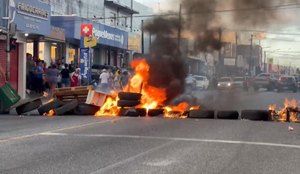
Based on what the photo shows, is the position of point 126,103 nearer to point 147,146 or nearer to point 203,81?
point 147,146

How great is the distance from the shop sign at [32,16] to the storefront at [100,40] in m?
5.17

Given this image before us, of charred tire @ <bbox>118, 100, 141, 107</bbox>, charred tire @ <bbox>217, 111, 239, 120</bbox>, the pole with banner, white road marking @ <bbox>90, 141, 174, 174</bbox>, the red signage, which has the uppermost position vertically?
the red signage

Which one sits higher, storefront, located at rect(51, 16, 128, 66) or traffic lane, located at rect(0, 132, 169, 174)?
storefront, located at rect(51, 16, 128, 66)

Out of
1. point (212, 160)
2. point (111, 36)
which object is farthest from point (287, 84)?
point (212, 160)

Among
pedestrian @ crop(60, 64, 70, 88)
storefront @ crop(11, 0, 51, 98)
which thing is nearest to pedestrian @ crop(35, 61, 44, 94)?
storefront @ crop(11, 0, 51, 98)

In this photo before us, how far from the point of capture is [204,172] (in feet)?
24.4

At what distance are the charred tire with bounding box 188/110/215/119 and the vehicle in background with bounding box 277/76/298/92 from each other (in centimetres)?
2851

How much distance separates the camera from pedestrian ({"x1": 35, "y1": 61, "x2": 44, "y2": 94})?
25.8 m

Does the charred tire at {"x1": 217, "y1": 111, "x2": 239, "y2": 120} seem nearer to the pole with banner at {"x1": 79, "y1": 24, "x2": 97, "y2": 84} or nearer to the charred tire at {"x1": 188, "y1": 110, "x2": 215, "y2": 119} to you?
the charred tire at {"x1": 188, "y1": 110, "x2": 215, "y2": 119}

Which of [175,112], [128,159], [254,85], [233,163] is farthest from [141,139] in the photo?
[254,85]

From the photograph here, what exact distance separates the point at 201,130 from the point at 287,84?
32587 millimetres

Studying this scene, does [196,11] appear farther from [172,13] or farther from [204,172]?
[204,172]

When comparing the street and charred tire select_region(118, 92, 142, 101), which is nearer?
the street

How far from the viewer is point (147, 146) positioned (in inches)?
390
